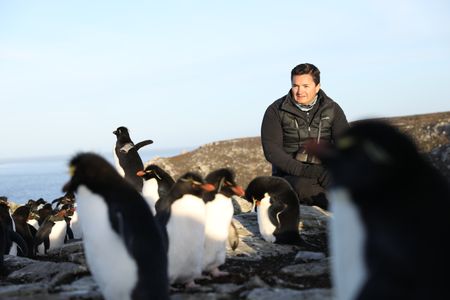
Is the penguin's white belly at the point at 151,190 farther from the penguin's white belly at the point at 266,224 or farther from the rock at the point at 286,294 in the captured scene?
the rock at the point at 286,294

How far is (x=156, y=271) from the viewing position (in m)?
3.80

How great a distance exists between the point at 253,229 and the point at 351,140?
18.4 ft

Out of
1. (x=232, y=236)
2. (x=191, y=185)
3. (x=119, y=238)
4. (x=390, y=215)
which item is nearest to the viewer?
(x=390, y=215)

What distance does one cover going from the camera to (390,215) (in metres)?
2.32

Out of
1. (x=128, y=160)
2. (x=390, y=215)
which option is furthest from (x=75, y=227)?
(x=390, y=215)

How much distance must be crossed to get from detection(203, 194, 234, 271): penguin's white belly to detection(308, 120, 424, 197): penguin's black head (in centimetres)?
329

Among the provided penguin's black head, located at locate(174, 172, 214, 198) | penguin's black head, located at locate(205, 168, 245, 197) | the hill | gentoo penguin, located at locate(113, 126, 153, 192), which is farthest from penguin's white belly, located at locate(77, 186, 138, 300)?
the hill

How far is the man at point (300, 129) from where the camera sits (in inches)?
325

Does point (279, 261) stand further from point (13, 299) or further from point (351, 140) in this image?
point (351, 140)

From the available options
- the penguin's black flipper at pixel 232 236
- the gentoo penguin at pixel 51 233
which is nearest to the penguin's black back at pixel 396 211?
the penguin's black flipper at pixel 232 236

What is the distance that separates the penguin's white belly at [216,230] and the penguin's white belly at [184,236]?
54 cm

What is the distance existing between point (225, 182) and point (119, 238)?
7.41ft

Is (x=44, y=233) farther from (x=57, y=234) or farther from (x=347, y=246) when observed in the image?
(x=347, y=246)

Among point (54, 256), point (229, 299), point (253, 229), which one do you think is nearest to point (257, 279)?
point (229, 299)
